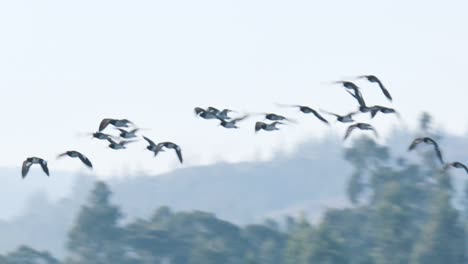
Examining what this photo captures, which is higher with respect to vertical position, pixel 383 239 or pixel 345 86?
pixel 383 239

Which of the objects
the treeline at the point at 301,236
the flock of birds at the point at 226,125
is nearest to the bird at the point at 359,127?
the flock of birds at the point at 226,125

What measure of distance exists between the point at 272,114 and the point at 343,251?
40.5 metres

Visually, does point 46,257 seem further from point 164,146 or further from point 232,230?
point 164,146

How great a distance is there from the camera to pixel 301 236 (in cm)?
8894

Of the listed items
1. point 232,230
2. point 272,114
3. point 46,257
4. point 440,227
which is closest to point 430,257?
point 440,227

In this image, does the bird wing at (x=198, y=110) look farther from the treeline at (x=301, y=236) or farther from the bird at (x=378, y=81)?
the treeline at (x=301, y=236)

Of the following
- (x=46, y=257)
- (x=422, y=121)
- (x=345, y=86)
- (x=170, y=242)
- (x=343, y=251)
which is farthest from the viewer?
(x=422, y=121)

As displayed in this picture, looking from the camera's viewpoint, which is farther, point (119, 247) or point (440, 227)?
point (119, 247)

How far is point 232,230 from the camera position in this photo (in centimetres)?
9925

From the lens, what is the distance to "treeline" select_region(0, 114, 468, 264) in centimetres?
9056

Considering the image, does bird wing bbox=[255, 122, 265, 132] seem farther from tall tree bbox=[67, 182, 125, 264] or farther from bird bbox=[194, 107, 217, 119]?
tall tree bbox=[67, 182, 125, 264]

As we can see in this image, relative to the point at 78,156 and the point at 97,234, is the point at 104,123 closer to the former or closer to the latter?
the point at 78,156

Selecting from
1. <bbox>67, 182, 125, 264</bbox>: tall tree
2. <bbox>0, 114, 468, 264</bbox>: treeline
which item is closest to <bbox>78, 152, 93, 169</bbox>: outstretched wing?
<bbox>0, 114, 468, 264</bbox>: treeline

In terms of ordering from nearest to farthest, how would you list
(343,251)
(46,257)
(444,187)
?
1. (343,251)
2. (46,257)
3. (444,187)
